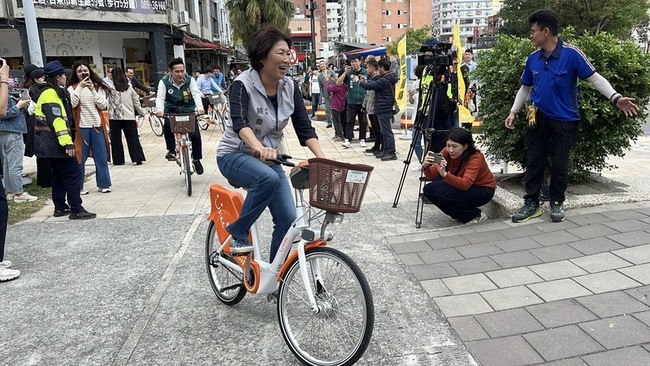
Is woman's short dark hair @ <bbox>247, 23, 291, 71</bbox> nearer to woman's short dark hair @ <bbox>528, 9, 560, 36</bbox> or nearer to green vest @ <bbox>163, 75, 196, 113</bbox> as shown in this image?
woman's short dark hair @ <bbox>528, 9, 560, 36</bbox>

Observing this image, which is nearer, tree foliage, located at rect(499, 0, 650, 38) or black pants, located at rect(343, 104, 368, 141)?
black pants, located at rect(343, 104, 368, 141)

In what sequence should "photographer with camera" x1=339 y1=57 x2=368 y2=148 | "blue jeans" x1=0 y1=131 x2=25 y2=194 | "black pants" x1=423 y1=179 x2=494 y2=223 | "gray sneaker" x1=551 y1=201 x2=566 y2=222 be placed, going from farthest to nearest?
"photographer with camera" x1=339 y1=57 x2=368 y2=148, "blue jeans" x1=0 y1=131 x2=25 y2=194, "black pants" x1=423 y1=179 x2=494 y2=223, "gray sneaker" x1=551 y1=201 x2=566 y2=222

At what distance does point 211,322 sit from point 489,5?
637 feet

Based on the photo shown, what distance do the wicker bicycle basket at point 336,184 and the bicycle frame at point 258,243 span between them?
0.24 metres

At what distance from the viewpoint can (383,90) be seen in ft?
29.2

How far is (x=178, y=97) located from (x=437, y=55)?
3968 mm

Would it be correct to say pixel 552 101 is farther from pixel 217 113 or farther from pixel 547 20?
pixel 217 113

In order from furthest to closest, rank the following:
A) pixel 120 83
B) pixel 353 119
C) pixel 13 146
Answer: pixel 353 119 < pixel 120 83 < pixel 13 146

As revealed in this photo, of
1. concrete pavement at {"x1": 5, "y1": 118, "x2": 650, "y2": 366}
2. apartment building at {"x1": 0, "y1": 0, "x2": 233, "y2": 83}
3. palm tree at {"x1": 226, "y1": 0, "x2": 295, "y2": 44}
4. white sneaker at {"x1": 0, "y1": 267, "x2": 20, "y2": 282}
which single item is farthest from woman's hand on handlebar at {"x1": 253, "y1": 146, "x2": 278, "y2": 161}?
palm tree at {"x1": 226, "y1": 0, "x2": 295, "y2": 44}

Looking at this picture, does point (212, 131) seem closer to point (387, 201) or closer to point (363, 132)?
point (363, 132)

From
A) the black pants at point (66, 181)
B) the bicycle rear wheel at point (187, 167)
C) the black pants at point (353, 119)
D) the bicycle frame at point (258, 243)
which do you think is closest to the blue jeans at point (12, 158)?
the black pants at point (66, 181)

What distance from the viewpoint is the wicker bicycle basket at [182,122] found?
711 cm

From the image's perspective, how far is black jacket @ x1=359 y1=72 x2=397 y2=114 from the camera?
8.84 metres

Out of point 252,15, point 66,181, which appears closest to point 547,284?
point 66,181
